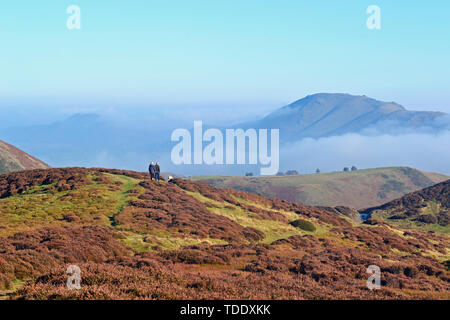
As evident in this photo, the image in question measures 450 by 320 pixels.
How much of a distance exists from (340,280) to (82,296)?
13.6 m

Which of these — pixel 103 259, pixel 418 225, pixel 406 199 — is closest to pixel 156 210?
pixel 103 259

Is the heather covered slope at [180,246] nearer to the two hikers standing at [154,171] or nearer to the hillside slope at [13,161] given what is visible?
the two hikers standing at [154,171]

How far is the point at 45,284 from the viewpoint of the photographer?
18.2 meters

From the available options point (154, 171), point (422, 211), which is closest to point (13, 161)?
point (154, 171)

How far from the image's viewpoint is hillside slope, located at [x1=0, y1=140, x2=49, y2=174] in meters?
113

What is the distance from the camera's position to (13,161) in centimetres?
11550

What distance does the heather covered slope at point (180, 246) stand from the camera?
65.1 feet

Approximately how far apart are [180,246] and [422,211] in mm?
68948

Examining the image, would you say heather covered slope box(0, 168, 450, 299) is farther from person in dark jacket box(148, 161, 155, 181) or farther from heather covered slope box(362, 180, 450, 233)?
heather covered slope box(362, 180, 450, 233)

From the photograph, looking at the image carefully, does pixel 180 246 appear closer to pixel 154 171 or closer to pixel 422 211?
pixel 154 171

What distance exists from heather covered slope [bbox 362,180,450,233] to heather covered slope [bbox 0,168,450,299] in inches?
786

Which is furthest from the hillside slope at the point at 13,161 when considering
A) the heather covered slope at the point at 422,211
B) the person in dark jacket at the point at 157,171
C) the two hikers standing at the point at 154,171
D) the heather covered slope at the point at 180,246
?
the heather covered slope at the point at 422,211

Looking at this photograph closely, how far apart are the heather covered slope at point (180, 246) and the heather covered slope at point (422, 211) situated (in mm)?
19956

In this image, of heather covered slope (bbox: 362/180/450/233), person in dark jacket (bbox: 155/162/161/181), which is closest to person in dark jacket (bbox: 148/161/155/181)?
person in dark jacket (bbox: 155/162/161/181)
